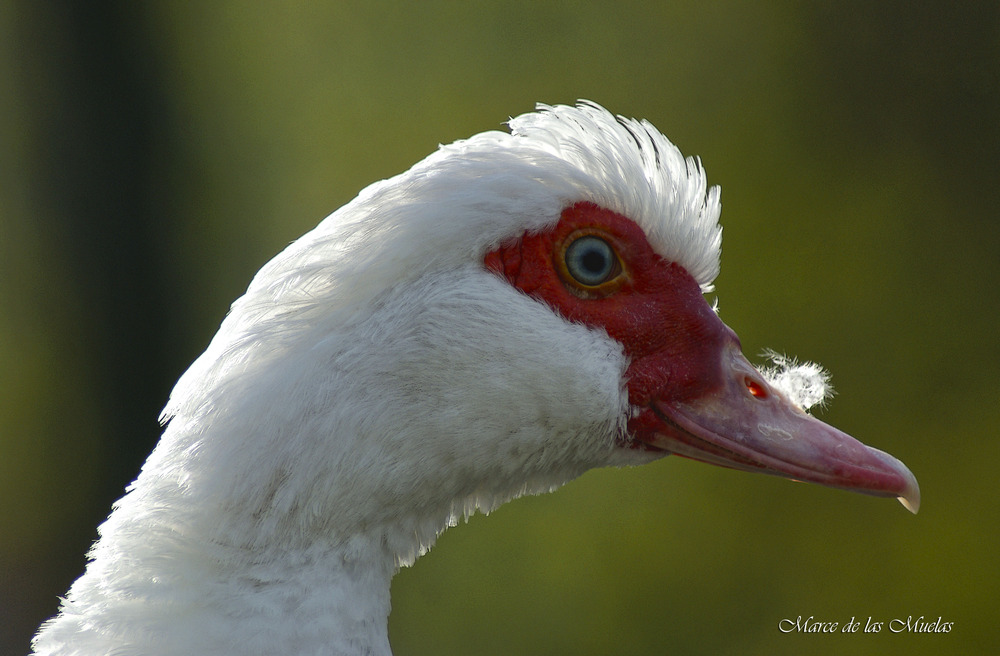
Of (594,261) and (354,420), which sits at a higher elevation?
(594,261)

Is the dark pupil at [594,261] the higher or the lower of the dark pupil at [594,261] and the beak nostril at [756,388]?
the higher

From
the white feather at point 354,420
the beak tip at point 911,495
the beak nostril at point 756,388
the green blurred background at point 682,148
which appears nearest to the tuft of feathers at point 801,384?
the beak nostril at point 756,388

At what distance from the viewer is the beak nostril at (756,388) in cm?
195

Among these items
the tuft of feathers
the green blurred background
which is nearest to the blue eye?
the tuft of feathers

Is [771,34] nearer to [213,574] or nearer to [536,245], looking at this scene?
[536,245]

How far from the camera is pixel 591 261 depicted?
186cm

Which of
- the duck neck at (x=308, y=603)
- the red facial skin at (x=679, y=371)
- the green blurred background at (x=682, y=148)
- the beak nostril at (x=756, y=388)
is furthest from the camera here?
the green blurred background at (x=682, y=148)

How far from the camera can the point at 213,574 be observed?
162cm

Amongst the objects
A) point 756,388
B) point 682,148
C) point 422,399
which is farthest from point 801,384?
point 682,148

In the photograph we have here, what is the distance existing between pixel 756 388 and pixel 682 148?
3.97 meters

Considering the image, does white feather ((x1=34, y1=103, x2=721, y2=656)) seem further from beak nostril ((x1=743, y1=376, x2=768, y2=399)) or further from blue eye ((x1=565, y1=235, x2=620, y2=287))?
beak nostril ((x1=743, y1=376, x2=768, y2=399))

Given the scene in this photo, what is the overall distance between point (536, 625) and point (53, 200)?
5.03 m

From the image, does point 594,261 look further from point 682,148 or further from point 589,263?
point 682,148

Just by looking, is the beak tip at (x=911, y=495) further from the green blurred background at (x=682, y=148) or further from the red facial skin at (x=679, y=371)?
the green blurred background at (x=682, y=148)
